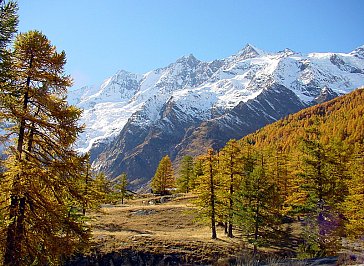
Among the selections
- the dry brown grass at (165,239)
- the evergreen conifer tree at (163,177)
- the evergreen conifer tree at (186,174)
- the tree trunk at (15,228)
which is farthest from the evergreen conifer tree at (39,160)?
the evergreen conifer tree at (163,177)

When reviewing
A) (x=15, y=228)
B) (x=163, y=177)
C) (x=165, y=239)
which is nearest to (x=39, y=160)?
(x=15, y=228)

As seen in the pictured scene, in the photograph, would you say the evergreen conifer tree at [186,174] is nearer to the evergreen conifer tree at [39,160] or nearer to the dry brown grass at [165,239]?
the dry brown grass at [165,239]

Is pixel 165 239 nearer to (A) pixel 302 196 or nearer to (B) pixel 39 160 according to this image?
(A) pixel 302 196

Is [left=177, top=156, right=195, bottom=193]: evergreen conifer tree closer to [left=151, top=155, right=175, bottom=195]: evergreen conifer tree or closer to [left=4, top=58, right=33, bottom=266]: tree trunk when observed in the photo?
[left=151, top=155, right=175, bottom=195]: evergreen conifer tree

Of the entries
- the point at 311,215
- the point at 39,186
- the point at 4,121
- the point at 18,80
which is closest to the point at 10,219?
the point at 39,186

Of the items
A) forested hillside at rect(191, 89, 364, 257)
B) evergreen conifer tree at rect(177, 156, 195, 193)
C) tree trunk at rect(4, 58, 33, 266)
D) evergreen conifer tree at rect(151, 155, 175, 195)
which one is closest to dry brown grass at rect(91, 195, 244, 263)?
forested hillside at rect(191, 89, 364, 257)

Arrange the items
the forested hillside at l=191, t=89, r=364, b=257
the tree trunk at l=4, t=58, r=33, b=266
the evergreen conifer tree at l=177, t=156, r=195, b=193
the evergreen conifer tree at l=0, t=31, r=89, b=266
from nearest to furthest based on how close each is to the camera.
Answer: the tree trunk at l=4, t=58, r=33, b=266
the evergreen conifer tree at l=0, t=31, r=89, b=266
the forested hillside at l=191, t=89, r=364, b=257
the evergreen conifer tree at l=177, t=156, r=195, b=193

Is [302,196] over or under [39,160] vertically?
under

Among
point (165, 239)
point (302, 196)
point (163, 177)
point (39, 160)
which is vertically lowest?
point (165, 239)

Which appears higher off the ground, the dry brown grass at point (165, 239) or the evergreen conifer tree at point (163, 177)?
the evergreen conifer tree at point (163, 177)

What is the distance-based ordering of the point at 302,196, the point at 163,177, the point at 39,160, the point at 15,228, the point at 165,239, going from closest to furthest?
the point at 15,228, the point at 39,160, the point at 302,196, the point at 165,239, the point at 163,177

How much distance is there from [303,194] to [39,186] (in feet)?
91.2

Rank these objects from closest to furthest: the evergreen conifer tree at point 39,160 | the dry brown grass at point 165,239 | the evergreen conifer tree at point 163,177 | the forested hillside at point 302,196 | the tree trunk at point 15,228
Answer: the tree trunk at point 15,228
the evergreen conifer tree at point 39,160
the forested hillside at point 302,196
the dry brown grass at point 165,239
the evergreen conifer tree at point 163,177

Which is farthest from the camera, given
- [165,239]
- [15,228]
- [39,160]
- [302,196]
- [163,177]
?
[163,177]
